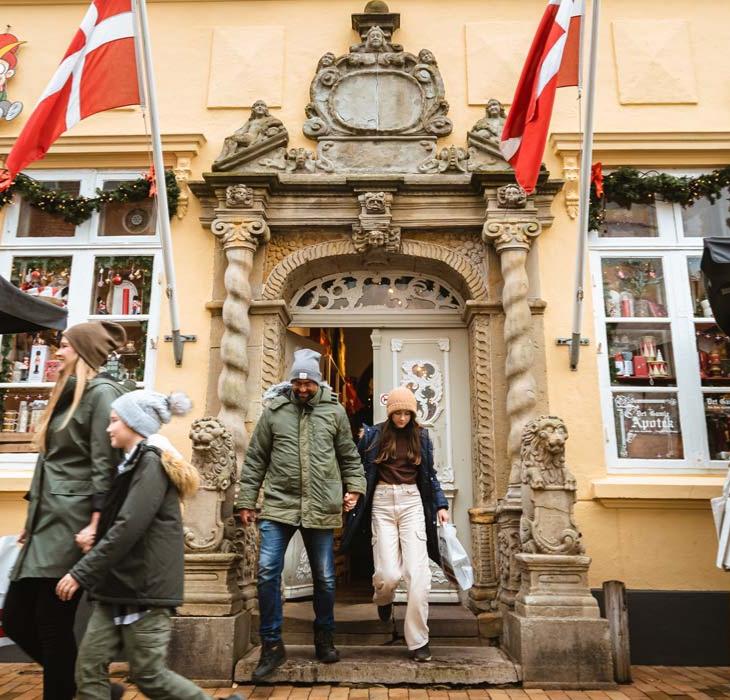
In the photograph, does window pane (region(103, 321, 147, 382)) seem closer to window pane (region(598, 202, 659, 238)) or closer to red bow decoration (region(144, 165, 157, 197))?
red bow decoration (region(144, 165, 157, 197))

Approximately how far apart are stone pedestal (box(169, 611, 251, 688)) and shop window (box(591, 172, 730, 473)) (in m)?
3.38

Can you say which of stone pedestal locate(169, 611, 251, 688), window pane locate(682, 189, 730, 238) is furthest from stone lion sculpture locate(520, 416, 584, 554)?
window pane locate(682, 189, 730, 238)

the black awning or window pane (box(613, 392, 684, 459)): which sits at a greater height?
the black awning

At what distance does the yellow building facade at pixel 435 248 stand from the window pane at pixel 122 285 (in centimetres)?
2

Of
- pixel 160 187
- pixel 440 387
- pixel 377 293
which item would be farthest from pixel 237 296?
pixel 440 387

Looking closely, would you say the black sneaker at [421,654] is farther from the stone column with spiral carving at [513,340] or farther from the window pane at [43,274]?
the window pane at [43,274]

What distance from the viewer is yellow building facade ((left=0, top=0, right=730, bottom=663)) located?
5617 mm

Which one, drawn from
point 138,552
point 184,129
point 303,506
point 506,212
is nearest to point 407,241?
point 506,212

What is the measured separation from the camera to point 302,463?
14.1 ft

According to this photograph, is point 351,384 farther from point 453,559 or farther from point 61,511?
point 61,511

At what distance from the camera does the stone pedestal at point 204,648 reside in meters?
4.29

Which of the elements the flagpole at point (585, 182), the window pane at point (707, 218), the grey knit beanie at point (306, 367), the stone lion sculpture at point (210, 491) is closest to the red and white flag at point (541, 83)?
the flagpole at point (585, 182)

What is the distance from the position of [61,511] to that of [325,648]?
2.14 m

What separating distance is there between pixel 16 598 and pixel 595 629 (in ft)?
11.2
